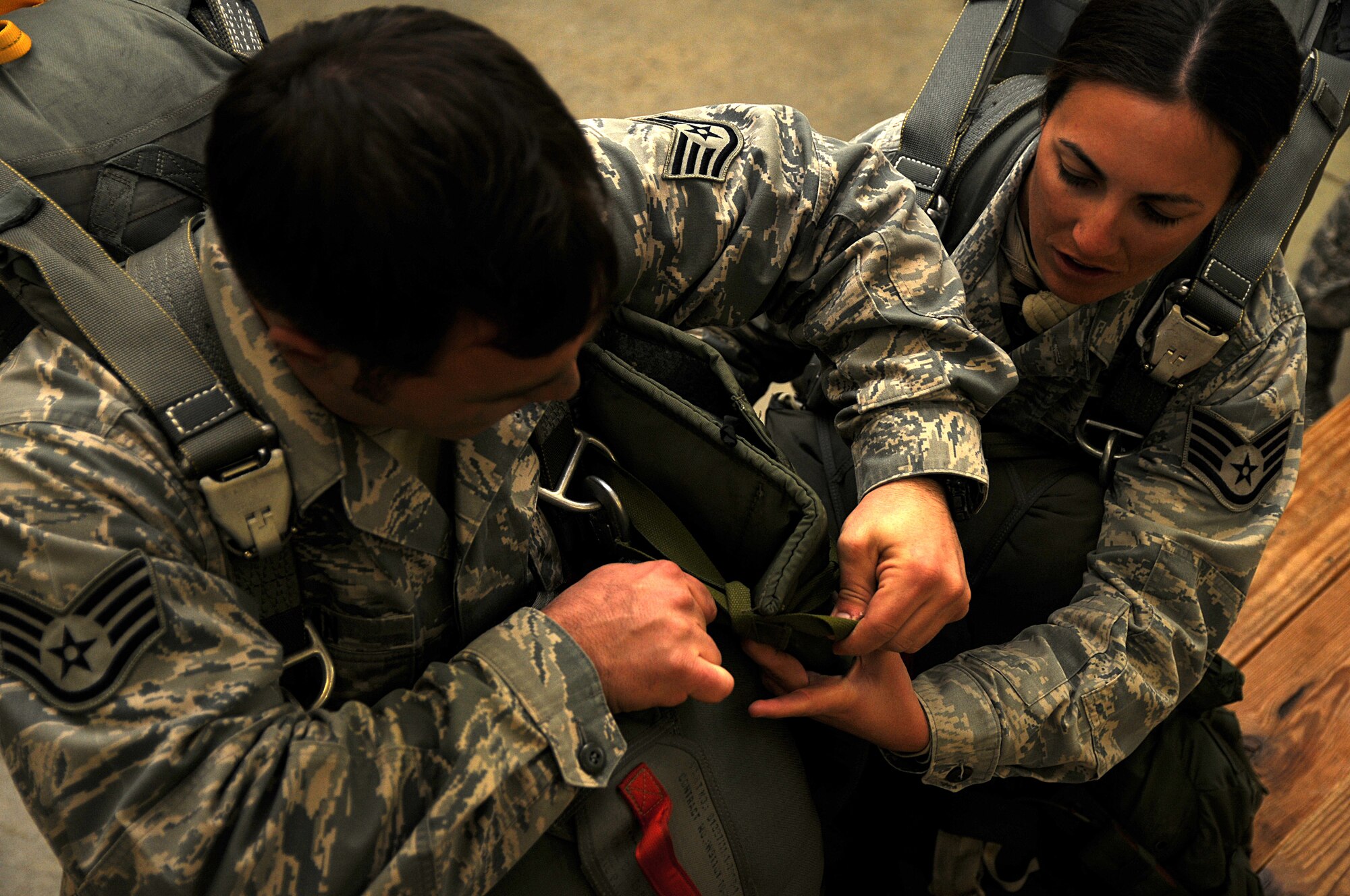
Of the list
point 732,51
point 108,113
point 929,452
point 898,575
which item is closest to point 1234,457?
point 929,452

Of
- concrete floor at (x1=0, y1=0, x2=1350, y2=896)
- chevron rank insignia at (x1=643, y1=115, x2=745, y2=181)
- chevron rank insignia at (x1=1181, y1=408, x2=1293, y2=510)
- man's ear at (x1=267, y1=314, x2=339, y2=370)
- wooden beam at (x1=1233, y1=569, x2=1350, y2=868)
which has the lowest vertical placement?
wooden beam at (x1=1233, y1=569, x2=1350, y2=868)

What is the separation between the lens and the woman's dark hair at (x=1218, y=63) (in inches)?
48.2

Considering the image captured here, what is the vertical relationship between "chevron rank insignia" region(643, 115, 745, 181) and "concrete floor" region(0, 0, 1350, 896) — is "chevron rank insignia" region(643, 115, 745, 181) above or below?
above

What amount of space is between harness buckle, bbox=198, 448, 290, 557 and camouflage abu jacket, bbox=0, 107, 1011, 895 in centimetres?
2

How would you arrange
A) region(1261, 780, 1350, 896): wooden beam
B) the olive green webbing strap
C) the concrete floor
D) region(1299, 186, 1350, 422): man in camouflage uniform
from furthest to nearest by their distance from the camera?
the concrete floor
region(1299, 186, 1350, 422): man in camouflage uniform
region(1261, 780, 1350, 896): wooden beam
the olive green webbing strap

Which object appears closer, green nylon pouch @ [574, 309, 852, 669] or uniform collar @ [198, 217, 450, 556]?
uniform collar @ [198, 217, 450, 556]

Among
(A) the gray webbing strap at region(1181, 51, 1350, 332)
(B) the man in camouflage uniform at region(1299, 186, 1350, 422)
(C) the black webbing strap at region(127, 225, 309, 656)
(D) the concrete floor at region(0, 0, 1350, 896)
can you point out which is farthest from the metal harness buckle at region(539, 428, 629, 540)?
(D) the concrete floor at region(0, 0, 1350, 896)

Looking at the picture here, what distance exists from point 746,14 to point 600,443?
285 cm

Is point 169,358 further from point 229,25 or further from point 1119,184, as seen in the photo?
point 1119,184

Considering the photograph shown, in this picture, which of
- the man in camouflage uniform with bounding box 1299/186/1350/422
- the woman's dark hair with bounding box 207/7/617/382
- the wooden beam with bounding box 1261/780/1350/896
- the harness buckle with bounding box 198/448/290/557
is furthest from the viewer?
the man in camouflage uniform with bounding box 1299/186/1350/422

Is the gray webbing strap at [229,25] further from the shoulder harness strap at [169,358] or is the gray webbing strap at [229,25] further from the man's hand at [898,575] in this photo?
the man's hand at [898,575]

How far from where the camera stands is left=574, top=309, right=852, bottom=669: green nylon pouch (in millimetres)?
1089

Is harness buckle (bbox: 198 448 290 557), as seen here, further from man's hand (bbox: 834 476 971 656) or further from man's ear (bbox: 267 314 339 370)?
man's hand (bbox: 834 476 971 656)

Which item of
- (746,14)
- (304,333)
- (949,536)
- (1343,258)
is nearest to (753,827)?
(949,536)
